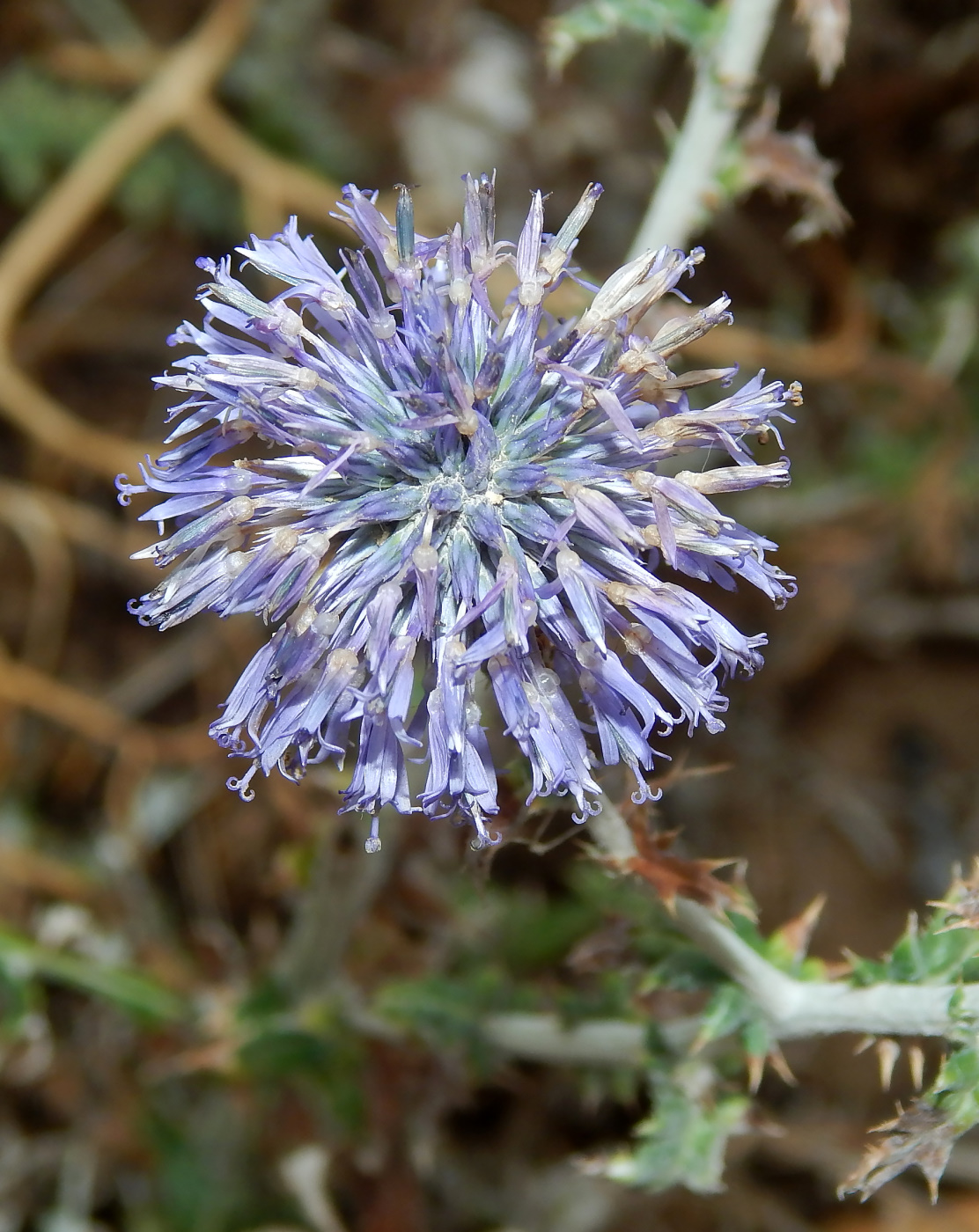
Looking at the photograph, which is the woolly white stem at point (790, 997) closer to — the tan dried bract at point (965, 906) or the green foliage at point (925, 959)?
the green foliage at point (925, 959)

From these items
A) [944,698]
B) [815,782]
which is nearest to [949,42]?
[944,698]

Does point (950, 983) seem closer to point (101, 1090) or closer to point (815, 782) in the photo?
point (815, 782)

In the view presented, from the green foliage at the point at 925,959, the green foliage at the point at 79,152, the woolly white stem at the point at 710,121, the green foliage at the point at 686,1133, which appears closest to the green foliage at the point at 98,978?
the green foliage at the point at 686,1133

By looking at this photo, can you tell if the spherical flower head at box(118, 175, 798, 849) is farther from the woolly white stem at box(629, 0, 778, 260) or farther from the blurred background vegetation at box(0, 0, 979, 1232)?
the blurred background vegetation at box(0, 0, 979, 1232)

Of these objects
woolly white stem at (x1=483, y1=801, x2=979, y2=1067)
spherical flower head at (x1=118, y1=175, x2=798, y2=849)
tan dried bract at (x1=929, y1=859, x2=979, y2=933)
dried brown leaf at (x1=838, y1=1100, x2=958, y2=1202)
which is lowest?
dried brown leaf at (x1=838, y1=1100, x2=958, y2=1202)

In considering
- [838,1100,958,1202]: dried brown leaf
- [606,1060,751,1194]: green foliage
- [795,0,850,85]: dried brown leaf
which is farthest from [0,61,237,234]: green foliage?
[838,1100,958,1202]: dried brown leaf
